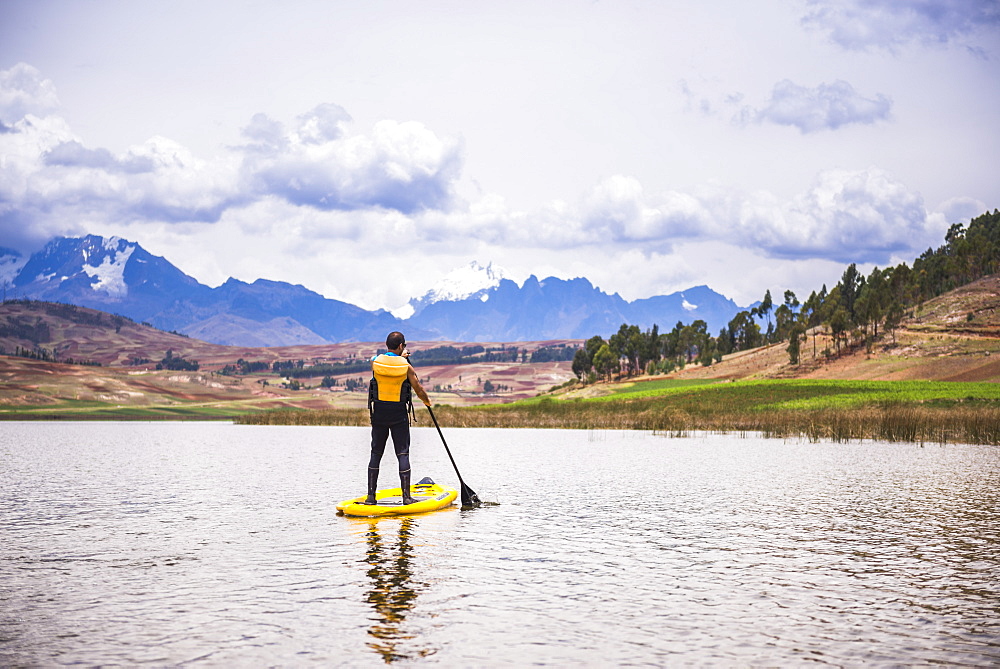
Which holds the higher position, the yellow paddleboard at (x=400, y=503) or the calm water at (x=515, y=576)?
the yellow paddleboard at (x=400, y=503)

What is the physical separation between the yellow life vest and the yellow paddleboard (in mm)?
3026

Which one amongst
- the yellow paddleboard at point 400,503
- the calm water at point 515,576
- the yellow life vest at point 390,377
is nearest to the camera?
the calm water at point 515,576

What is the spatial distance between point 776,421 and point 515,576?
6086 cm

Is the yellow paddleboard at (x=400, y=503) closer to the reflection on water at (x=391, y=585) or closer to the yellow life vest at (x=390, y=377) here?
the reflection on water at (x=391, y=585)

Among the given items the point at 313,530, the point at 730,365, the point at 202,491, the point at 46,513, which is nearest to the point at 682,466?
the point at 202,491

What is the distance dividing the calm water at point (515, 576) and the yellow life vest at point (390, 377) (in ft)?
11.0

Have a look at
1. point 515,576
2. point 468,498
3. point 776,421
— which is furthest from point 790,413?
point 515,576

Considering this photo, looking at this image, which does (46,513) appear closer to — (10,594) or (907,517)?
(10,594)

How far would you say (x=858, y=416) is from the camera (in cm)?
6544

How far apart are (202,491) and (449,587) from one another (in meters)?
19.9

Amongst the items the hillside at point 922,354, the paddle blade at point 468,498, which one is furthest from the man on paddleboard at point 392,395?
the hillside at point 922,354

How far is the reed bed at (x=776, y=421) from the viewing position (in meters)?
58.0

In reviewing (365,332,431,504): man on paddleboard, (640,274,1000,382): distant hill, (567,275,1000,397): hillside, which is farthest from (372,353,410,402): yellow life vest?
(567,275,1000,397): hillside

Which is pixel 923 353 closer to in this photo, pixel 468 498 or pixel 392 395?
pixel 468 498
